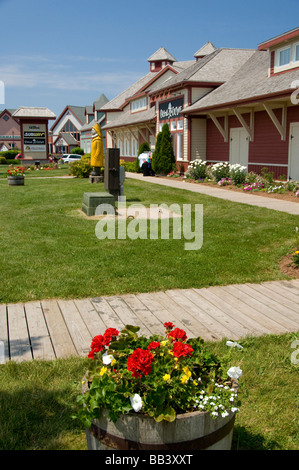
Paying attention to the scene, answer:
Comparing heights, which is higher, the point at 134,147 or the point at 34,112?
the point at 34,112

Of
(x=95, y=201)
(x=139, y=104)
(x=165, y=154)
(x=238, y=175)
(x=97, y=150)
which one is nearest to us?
(x=95, y=201)

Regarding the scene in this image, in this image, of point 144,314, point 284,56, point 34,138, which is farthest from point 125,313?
point 34,138

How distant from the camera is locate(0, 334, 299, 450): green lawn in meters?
2.84

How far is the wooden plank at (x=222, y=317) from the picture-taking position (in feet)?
14.9

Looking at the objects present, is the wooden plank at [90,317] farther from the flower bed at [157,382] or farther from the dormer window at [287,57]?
the dormer window at [287,57]

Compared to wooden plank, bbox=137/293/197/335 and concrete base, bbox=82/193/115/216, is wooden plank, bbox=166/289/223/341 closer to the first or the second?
wooden plank, bbox=137/293/197/335

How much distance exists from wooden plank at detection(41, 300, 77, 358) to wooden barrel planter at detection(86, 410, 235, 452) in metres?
1.95

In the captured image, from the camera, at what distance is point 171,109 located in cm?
2680

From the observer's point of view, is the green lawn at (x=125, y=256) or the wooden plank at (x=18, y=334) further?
the green lawn at (x=125, y=256)

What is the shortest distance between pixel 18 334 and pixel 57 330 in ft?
1.25

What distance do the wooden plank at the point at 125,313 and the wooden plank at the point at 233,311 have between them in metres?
1.03

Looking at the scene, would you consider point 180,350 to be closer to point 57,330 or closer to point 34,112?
point 57,330

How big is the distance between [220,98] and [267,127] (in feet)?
10.1

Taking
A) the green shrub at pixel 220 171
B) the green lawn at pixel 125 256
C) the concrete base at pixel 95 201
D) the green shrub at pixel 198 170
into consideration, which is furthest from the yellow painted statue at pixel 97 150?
the concrete base at pixel 95 201
